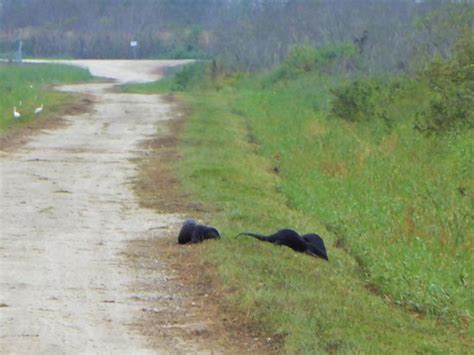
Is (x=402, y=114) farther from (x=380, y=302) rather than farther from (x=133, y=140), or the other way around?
(x=380, y=302)

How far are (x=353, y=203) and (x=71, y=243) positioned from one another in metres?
4.42

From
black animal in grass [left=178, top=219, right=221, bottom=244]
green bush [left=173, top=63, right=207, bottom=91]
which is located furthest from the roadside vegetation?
green bush [left=173, top=63, right=207, bottom=91]

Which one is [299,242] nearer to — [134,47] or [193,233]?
[193,233]

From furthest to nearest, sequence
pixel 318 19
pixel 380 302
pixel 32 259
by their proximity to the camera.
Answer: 1. pixel 318 19
2. pixel 32 259
3. pixel 380 302

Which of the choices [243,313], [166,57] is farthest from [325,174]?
[166,57]

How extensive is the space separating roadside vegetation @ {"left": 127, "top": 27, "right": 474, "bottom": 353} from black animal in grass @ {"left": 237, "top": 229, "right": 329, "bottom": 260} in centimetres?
17

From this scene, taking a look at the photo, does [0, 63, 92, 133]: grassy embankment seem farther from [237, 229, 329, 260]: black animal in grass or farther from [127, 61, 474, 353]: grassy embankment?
[237, 229, 329, 260]: black animal in grass

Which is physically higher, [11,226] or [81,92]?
[11,226]

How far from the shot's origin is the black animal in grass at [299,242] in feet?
33.8

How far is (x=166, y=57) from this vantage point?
2569 inches

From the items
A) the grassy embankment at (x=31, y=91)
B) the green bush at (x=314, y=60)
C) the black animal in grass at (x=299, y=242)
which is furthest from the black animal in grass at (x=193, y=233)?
the green bush at (x=314, y=60)

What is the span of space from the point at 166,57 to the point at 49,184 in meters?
51.5

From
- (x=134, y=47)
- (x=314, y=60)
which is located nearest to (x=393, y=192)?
(x=314, y=60)

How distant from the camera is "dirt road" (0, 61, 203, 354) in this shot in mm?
7066
